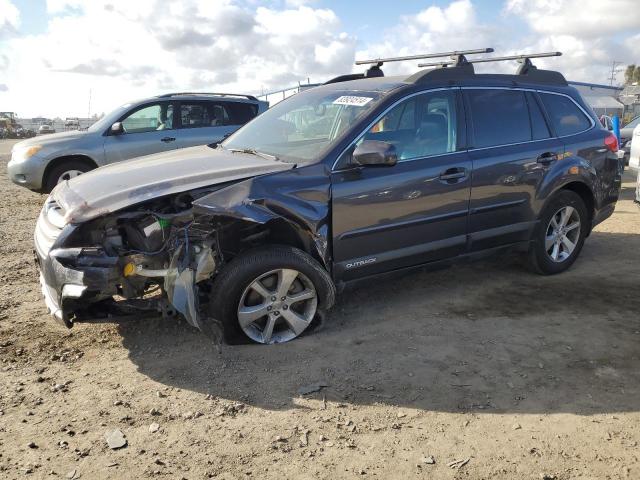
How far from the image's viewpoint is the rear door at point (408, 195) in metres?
3.86

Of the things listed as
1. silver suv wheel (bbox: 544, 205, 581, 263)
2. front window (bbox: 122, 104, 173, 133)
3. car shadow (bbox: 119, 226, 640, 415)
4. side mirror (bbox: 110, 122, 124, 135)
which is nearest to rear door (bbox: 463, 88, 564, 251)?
silver suv wheel (bbox: 544, 205, 581, 263)

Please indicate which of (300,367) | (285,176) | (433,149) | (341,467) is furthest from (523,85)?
(341,467)

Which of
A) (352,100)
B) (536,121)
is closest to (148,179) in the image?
(352,100)

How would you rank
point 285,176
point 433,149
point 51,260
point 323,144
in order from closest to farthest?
1. point 51,260
2. point 285,176
3. point 323,144
4. point 433,149

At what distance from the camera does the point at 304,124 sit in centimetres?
453

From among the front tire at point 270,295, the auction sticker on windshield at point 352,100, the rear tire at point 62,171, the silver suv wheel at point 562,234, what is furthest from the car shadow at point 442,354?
the rear tire at point 62,171

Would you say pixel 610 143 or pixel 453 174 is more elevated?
pixel 610 143

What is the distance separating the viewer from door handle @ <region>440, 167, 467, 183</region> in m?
4.23

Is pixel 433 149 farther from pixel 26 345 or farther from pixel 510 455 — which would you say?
pixel 26 345

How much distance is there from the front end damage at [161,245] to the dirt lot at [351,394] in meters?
0.32

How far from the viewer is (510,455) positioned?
104 inches

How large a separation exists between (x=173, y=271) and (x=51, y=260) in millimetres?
740

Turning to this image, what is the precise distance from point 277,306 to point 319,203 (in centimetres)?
76

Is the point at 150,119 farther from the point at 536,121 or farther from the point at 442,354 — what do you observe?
the point at 442,354
